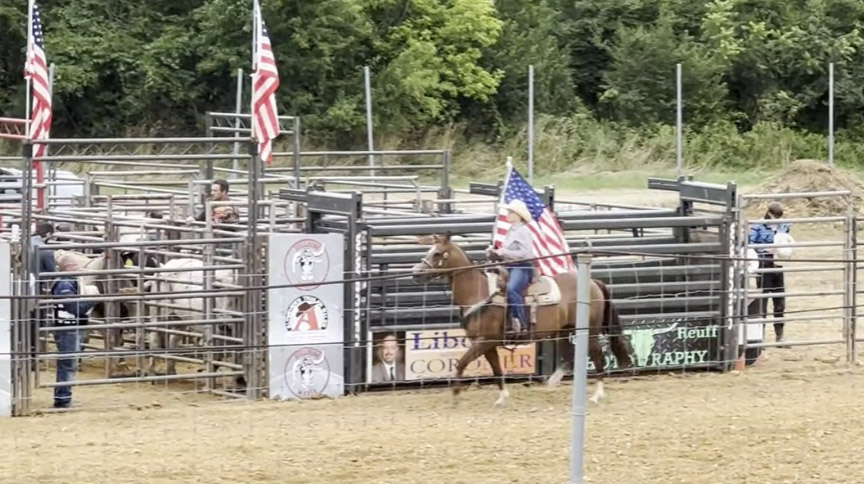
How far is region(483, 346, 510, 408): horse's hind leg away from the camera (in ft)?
41.3

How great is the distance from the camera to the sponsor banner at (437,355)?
527 inches

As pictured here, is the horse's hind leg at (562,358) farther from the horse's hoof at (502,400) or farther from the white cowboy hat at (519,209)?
the white cowboy hat at (519,209)

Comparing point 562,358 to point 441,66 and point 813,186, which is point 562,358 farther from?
point 441,66

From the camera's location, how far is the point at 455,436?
10906mm

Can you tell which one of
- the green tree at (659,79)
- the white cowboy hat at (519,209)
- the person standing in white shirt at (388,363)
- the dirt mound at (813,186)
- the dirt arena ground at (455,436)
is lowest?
the dirt arena ground at (455,436)

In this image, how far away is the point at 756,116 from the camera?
42031mm

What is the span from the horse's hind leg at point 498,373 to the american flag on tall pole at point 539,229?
0.79m

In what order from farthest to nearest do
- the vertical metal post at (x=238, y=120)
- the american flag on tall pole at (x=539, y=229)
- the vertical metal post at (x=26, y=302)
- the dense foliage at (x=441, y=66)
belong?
the dense foliage at (x=441, y=66)
the vertical metal post at (x=238, y=120)
the american flag on tall pole at (x=539, y=229)
the vertical metal post at (x=26, y=302)

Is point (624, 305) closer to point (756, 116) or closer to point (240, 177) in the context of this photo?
point (240, 177)

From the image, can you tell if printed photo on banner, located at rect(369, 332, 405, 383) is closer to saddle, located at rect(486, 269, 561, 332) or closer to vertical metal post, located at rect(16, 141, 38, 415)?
saddle, located at rect(486, 269, 561, 332)

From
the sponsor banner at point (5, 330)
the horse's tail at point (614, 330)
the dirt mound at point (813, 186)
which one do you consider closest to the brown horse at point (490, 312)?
the horse's tail at point (614, 330)

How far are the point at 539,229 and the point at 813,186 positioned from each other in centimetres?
1637

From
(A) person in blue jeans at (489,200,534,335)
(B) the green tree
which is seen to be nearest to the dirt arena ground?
(A) person in blue jeans at (489,200,534,335)

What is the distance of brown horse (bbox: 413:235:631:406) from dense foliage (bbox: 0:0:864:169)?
24.9m
